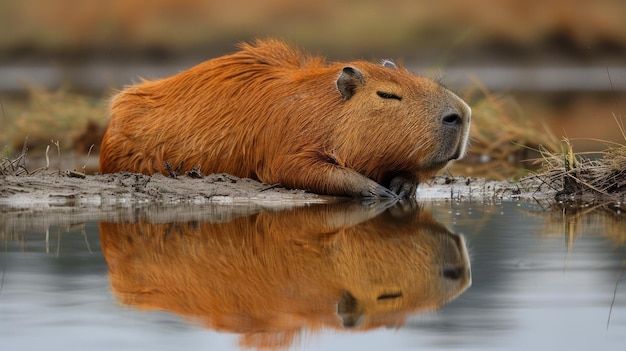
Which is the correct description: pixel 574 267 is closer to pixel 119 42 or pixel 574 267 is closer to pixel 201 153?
pixel 201 153

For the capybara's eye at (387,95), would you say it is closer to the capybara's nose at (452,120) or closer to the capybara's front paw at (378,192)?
the capybara's nose at (452,120)

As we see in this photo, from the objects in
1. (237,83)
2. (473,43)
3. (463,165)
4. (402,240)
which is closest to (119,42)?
(473,43)

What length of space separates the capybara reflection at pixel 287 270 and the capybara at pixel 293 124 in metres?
0.87

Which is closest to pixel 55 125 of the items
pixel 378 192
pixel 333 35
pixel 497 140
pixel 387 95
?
pixel 497 140

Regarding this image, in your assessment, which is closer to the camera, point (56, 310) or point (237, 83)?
point (56, 310)

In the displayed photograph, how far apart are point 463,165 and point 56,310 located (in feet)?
22.0

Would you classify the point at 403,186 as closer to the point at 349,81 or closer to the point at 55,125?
the point at 349,81

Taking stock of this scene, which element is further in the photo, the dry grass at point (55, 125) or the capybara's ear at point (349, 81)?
the dry grass at point (55, 125)

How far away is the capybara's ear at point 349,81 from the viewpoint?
7.55 metres

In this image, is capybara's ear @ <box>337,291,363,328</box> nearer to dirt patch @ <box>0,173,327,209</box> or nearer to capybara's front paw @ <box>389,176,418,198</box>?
dirt patch @ <box>0,173,327,209</box>

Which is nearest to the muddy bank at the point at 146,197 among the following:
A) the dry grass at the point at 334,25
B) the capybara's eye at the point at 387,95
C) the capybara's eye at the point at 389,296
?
the capybara's eye at the point at 387,95

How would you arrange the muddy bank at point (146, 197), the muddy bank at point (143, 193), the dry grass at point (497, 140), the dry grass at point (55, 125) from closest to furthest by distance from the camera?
the muddy bank at point (146, 197), the muddy bank at point (143, 193), the dry grass at point (497, 140), the dry grass at point (55, 125)

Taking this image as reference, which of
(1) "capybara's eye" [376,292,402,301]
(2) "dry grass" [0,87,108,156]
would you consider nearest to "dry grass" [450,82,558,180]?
(2) "dry grass" [0,87,108,156]

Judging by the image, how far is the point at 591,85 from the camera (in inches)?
953
